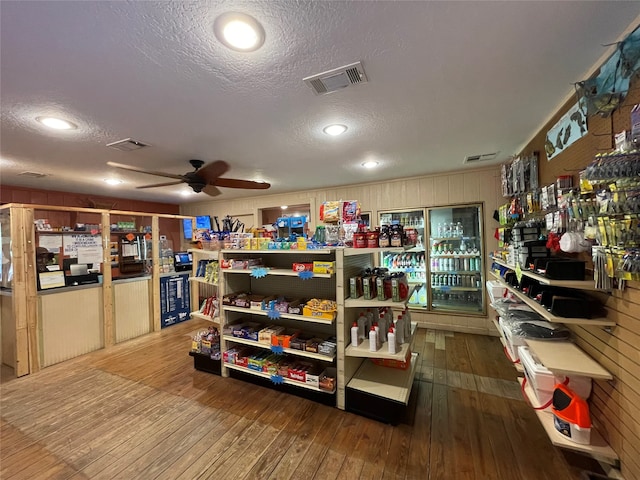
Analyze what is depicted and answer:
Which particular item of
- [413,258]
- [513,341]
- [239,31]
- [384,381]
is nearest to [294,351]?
[384,381]

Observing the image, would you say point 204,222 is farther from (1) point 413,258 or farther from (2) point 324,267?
(1) point 413,258

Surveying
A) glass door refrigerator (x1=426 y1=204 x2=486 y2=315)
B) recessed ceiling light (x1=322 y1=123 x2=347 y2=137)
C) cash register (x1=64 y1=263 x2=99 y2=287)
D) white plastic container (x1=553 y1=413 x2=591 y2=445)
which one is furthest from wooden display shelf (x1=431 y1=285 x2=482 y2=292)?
cash register (x1=64 y1=263 x2=99 y2=287)

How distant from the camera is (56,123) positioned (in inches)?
83.6

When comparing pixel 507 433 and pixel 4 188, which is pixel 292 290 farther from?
pixel 4 188

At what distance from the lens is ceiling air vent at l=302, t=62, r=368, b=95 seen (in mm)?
1557

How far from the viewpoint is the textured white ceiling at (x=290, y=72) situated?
1176 millimetres

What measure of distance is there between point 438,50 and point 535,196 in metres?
1.74

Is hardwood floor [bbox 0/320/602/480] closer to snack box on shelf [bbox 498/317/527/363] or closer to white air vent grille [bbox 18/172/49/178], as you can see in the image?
snack box on shelf [bbox 498/317/527/363]

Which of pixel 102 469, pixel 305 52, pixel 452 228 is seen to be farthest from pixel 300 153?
pixel 102 469

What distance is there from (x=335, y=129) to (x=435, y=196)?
7.90 feet

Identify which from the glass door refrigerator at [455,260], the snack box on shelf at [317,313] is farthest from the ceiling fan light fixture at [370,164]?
the snack box on shelf at [317,313]

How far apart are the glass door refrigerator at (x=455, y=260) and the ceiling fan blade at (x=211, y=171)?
10.2 ft

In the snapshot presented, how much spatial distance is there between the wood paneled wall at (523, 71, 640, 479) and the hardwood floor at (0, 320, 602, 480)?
373 mm

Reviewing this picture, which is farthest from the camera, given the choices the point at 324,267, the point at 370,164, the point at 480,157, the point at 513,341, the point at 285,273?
the point at 370,164
